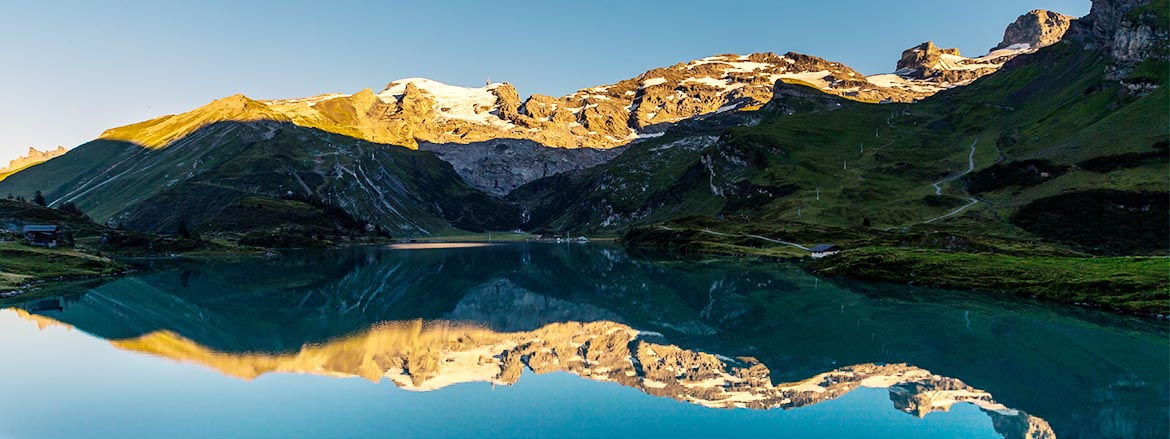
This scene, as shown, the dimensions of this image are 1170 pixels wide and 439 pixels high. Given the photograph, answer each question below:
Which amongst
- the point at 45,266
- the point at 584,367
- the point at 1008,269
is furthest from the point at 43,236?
the point at 1008,269

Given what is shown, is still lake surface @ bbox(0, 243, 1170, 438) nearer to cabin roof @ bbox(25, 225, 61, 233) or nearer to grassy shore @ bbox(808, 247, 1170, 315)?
grassy shore @ bbox(808, 247, 1170, 315)

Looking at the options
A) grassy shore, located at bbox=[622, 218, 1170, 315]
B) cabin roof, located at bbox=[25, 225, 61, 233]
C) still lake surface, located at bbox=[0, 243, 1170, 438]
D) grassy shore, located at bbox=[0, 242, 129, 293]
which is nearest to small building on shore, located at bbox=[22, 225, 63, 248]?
cabin roof, located at bbox=[25, 225, 61, 233]

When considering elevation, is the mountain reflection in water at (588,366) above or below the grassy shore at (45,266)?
below

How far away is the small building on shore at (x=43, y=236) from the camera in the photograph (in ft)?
528

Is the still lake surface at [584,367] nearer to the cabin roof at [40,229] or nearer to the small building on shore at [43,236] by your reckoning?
the small building on shore at [43,236]

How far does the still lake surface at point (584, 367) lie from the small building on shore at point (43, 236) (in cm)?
8299

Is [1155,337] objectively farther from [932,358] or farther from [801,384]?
[801,384]

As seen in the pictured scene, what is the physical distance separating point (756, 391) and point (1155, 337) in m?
46.0

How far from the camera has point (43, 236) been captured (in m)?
165

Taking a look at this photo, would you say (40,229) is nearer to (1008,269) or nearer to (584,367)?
(584,367)

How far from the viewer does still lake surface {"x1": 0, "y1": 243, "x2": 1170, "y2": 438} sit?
37.1 m

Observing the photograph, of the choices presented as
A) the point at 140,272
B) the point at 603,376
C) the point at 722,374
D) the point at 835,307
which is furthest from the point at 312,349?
the point at 140,272

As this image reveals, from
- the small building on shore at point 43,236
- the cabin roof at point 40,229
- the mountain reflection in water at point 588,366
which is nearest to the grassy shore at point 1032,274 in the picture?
the mountain reflection in water at point 588,366

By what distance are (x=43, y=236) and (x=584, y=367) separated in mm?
182760
